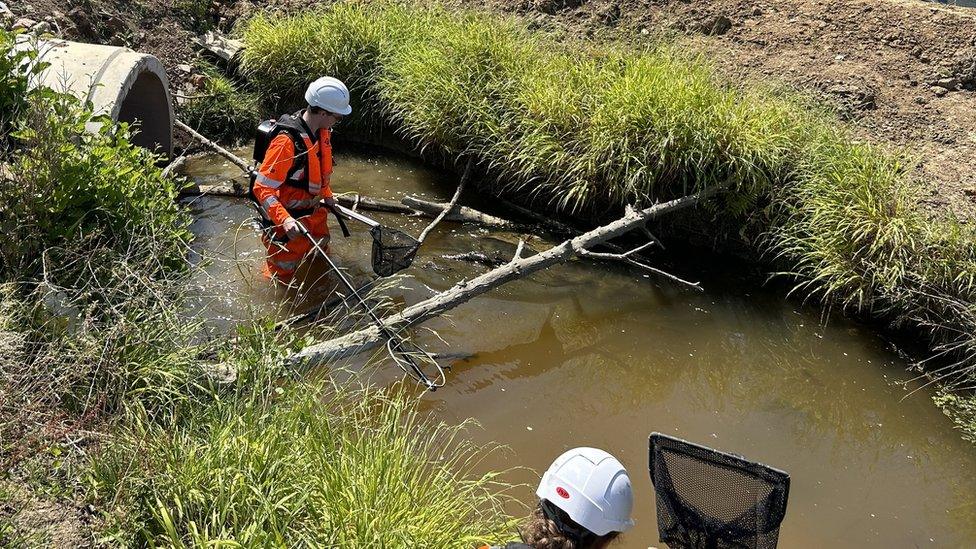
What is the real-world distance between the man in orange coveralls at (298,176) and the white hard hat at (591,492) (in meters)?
3.03

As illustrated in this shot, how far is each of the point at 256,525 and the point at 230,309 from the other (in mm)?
2729

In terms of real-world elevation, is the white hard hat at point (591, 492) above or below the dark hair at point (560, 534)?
above

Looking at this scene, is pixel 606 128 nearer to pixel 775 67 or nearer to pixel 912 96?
pixel 775 67

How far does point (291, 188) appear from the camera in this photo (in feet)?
17.0

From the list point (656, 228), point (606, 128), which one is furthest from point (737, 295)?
point (606, 128)

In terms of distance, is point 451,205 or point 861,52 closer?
point 451,205

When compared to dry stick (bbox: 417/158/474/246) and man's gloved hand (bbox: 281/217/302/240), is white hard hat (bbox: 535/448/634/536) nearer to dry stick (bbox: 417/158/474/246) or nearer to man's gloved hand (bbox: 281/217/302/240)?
man's gloved hand (bbox: 281/217/302/240)

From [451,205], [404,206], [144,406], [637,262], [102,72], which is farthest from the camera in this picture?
[404,206]

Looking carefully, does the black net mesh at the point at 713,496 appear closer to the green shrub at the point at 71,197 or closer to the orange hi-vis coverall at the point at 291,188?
the green shrub at the point at 71,197

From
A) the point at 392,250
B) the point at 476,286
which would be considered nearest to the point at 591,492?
the point at 476,286

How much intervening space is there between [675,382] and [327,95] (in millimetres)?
3030

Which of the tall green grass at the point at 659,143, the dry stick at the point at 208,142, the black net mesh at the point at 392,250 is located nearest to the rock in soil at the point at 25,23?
the dry stick at the point at 208,142

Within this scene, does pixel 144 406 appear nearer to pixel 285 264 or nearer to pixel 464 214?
pixel 285 264

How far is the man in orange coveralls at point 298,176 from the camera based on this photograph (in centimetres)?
495
